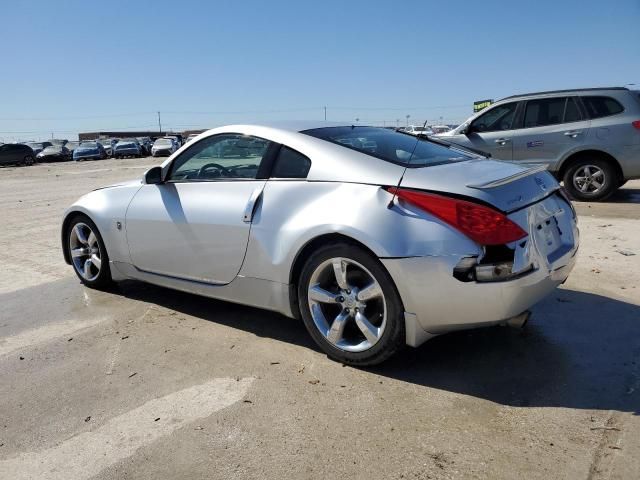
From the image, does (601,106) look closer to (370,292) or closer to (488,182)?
(488,182)

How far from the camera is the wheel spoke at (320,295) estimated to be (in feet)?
11.2

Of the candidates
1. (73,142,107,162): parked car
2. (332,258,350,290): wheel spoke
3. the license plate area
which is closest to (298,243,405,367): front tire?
(332,258,350,290): wheel spoke

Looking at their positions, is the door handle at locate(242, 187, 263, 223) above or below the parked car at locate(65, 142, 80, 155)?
above

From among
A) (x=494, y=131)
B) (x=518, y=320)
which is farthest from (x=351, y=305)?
(x=494, y=131)

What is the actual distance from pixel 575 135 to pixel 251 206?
23.4 ft

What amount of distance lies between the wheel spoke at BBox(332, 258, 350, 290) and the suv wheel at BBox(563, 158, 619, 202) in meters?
7.22

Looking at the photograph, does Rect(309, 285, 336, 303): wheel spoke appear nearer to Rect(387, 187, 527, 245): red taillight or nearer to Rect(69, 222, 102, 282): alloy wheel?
Rect(387, 187, 527, 245): red taillight

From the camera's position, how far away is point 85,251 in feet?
17.5

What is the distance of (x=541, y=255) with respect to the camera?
315cm

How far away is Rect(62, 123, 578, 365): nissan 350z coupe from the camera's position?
2.99m

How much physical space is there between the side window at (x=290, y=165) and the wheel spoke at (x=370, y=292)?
2.75 feet

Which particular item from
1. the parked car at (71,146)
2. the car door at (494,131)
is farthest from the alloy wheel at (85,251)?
the parked car at (71,146)

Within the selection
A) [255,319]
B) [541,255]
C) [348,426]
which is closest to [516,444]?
[348,426]

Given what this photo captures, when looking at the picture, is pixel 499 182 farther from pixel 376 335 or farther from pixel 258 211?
pixel 258 211
